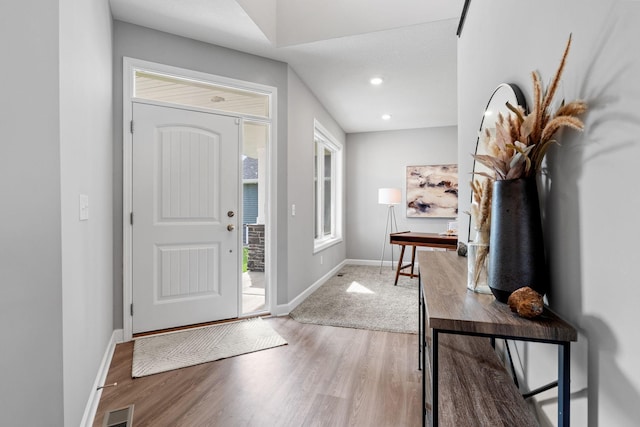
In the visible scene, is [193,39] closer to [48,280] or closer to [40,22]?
[40,22]

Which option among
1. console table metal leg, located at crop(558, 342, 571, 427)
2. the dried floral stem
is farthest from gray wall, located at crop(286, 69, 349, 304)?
console table metal leg, located at crop(558, 342, 571, 427)

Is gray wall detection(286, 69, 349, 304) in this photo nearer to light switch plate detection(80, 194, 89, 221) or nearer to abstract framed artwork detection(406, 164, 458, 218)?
light switch plate detection(80, 194, 89, 221)


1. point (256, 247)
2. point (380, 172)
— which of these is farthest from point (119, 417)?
point (380, 172)

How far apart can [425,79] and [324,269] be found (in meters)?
2.86

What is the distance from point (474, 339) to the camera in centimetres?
152

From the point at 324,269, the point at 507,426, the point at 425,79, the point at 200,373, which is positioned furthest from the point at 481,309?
the point at 324,269

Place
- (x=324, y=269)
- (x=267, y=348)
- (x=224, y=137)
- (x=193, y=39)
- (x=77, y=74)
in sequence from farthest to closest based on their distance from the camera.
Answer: (x=324, y=269) < (x=224, y=137) < (x=193, y=39) < (x=267, y=348) < (x=77, y=74)

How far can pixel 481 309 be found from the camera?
34.6 inches

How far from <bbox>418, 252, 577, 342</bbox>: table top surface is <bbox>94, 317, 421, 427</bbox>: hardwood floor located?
100 cm

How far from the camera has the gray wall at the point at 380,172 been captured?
5.68 m

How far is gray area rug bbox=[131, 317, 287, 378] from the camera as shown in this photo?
224cm

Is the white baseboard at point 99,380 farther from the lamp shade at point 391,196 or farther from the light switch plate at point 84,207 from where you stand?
the lamp shade at point 391,196

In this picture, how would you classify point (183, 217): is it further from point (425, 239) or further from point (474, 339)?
point (425, 239)

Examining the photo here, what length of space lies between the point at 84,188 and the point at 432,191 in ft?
17.0
